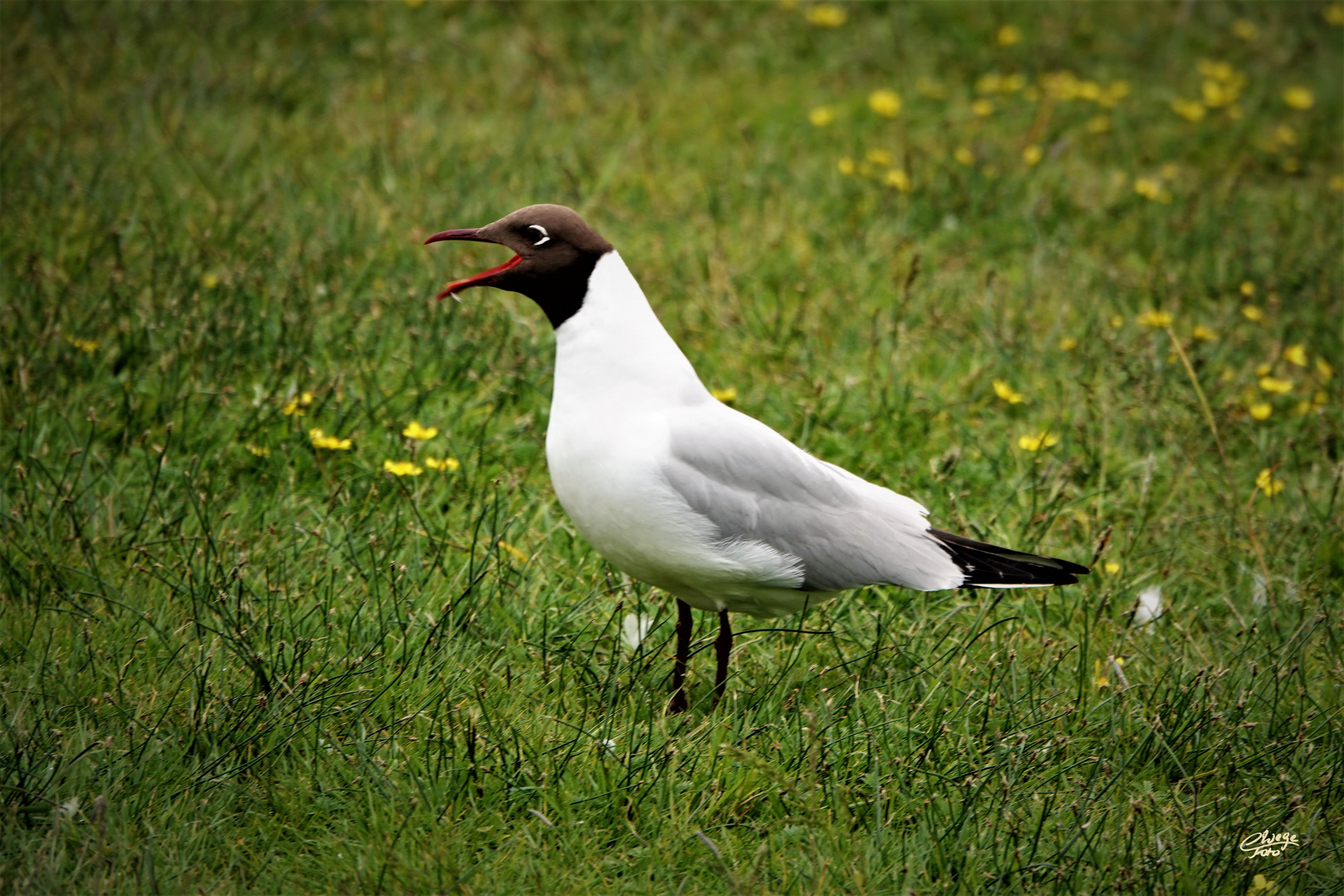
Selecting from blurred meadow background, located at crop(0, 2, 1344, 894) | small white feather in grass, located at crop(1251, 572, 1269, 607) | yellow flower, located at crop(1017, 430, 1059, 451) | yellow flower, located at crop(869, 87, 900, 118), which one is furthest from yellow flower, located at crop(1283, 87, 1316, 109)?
small white feather in grass, located at crop(1251, 572, 1269, 607)

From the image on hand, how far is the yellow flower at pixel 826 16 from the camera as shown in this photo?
8.04 metres

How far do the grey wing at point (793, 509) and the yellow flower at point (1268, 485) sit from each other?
1566 millimetres

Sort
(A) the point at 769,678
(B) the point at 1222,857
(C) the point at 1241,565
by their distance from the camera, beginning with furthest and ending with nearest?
(C) the point at 1241,565 → (A) the point at 769,678 → (B) the point at 1222,857

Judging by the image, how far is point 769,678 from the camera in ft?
11.9

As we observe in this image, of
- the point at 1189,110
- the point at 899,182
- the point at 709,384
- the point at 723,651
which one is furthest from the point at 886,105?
the point at 723,651

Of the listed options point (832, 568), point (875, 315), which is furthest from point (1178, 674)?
point (875, 315)

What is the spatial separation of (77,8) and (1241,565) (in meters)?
6.56

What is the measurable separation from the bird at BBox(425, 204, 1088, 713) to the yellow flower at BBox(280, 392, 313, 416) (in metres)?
1.30

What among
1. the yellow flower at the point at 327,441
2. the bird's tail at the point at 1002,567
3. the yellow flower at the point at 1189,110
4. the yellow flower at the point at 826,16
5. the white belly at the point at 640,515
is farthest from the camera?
the yellow flower at the point at 826,16

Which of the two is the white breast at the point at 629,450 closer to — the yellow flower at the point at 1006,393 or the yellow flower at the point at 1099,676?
the yellow flower at the point at 1099,676

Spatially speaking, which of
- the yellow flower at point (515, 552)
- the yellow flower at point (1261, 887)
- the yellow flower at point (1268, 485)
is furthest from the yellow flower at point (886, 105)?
the yellow flower at point (1261, 887)

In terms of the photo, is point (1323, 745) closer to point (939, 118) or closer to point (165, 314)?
point (165, 314)

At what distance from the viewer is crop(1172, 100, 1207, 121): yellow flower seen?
7449 mm

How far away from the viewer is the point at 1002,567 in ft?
11.5
